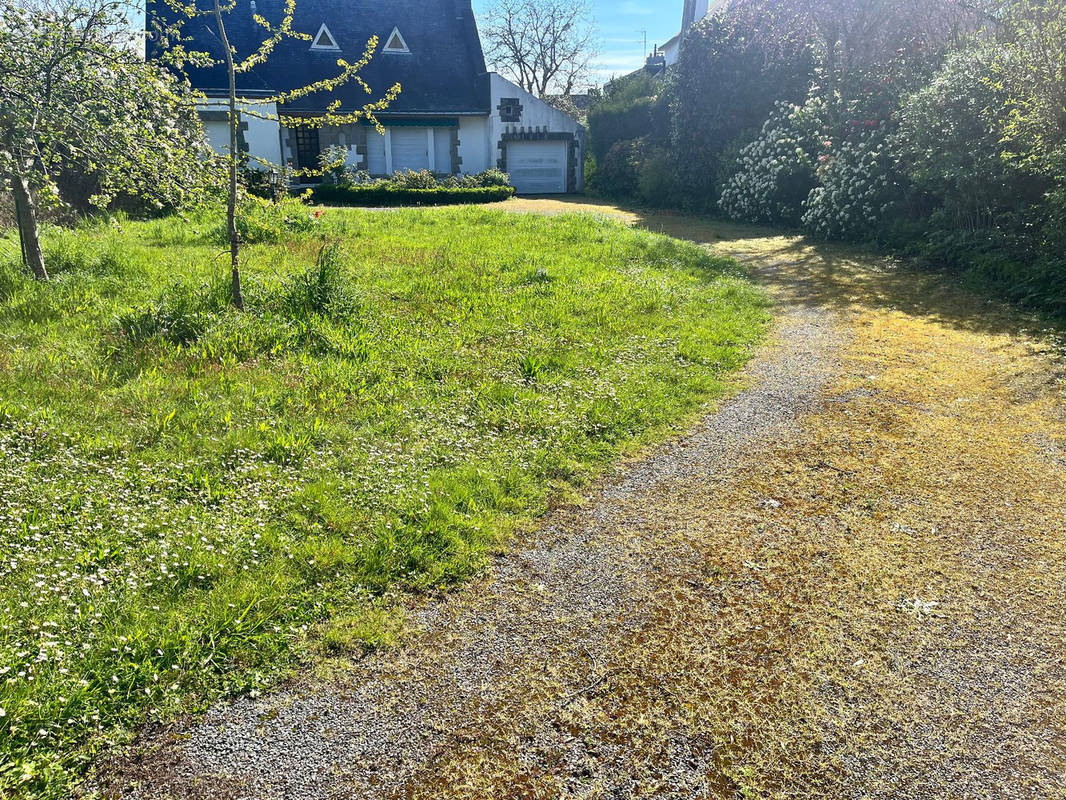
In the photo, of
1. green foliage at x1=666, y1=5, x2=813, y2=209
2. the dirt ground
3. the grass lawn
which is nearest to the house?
green foliage at x1=666, y1=5, x2=813, y2=209

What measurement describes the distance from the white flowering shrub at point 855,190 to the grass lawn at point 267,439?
18.7 feet

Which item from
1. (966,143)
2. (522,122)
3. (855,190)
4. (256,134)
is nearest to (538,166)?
(522,122)

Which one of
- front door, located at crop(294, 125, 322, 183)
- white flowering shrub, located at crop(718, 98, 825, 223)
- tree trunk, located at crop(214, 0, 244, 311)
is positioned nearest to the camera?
tree trunk, located at crop(214, 0, 244, 311)

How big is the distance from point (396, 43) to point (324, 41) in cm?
273

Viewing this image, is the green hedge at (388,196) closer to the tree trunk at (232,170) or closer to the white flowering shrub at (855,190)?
the white flowering shrub at (855,190)

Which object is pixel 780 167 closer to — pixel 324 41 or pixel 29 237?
pixel 29 237

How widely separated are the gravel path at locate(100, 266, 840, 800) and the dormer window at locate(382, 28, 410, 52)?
27.7 m

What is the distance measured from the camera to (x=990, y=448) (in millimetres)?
5387

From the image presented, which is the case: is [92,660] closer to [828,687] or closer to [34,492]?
[34,492]

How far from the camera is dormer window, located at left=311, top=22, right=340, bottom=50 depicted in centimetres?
2648

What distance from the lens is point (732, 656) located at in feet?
10.7

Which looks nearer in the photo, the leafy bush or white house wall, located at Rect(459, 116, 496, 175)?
the leafy bush

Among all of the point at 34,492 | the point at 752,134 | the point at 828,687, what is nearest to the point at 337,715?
the point at 828,687

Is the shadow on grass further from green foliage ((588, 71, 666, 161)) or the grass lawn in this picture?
green foliage ((588, 71, 666, 161))
